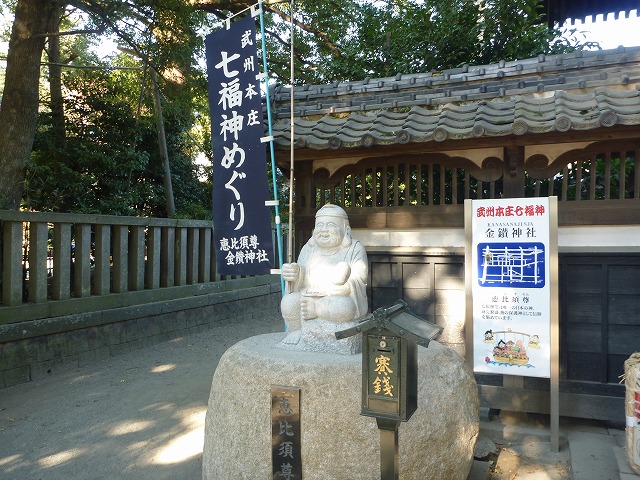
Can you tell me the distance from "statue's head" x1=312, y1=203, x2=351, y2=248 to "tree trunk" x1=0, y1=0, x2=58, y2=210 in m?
6.62

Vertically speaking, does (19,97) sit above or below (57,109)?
below

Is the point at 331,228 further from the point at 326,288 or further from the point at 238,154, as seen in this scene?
the point at 238,154

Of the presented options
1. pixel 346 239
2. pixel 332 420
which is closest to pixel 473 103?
pixel 346 239

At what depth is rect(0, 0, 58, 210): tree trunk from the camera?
27.7 ft

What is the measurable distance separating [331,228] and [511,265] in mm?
1921

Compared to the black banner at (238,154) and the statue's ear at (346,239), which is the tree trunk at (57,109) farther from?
the statue's ear at (346,239)

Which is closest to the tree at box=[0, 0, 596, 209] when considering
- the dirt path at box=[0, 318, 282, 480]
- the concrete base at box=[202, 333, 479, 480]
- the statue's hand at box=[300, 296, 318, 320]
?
the dirt path at box=[0, 318, 282, 480]

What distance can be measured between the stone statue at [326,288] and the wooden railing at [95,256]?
4629mm

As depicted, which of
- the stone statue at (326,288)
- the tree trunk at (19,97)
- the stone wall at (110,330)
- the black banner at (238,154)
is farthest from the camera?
the tree trunk at (19,97)

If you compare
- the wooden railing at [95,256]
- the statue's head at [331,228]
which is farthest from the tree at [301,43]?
the statue's head at [331,228]

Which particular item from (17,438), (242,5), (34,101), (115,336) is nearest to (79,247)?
(115,336)

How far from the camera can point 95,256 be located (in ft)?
27.5

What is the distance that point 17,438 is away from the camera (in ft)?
17.0

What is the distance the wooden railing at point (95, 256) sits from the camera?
6941 mm
